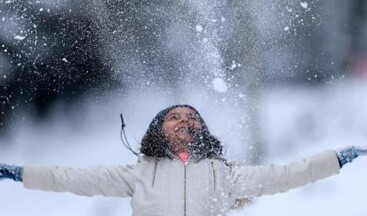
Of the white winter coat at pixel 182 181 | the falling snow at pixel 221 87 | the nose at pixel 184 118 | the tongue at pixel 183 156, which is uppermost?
the falling snow at pixel 221 87

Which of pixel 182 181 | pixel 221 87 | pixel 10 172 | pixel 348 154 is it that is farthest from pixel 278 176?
pixel 221 87

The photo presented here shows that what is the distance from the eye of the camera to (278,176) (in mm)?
3090

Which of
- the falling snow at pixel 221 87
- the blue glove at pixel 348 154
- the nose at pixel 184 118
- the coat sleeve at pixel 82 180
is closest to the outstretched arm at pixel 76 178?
the coat sleeve at pixel 82 180

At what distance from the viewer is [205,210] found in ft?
9.64

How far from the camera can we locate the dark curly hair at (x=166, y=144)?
128 inches

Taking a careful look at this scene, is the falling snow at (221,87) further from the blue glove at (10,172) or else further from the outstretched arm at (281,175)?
the blue glove at (10,172)

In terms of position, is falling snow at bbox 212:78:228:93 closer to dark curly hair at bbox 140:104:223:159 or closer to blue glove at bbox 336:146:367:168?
dark curly hair at bbox 140:104:223:159

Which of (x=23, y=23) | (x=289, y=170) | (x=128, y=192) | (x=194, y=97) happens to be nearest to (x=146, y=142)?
(x=128, y=192)

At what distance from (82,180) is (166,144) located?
0.56 metres

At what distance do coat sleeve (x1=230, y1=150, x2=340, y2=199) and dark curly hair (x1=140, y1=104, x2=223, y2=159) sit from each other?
0.26 meters

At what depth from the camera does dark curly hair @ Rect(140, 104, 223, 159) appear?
10.6ft

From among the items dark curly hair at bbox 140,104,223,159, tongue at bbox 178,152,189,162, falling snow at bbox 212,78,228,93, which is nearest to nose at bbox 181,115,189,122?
dark curly hair at bbox 140,104,223,159

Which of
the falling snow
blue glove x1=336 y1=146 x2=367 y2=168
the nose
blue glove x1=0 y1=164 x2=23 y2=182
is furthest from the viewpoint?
the falling snow

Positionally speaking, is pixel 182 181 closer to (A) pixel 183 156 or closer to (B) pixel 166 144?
(A) pixel 183 156
